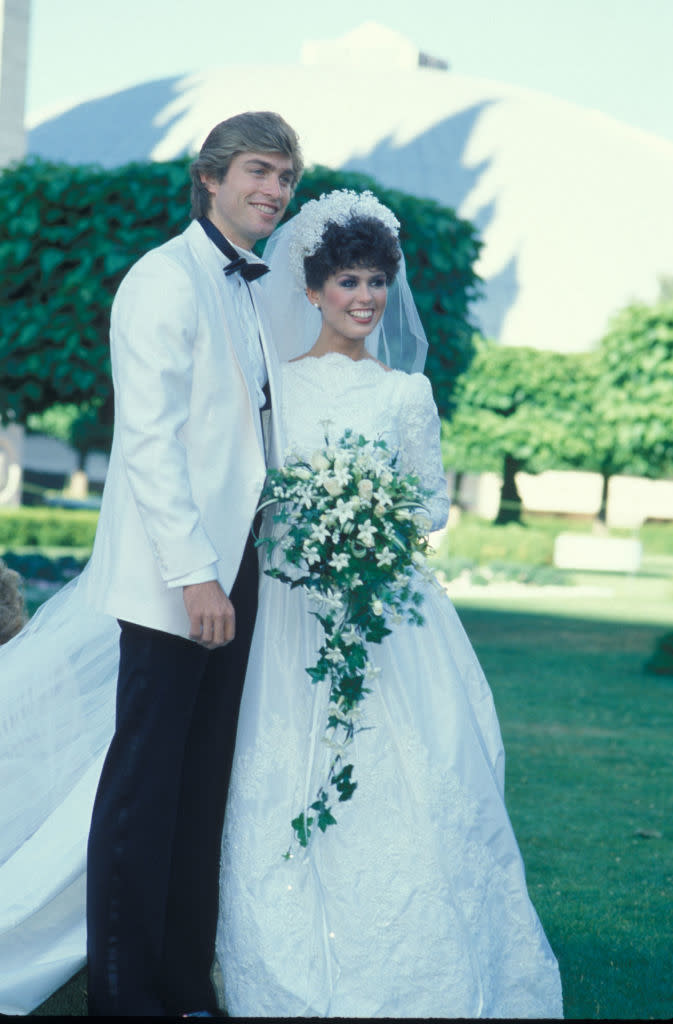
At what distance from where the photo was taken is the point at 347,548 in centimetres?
300

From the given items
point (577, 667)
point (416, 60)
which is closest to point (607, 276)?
point (416, 60)

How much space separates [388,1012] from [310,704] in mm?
799

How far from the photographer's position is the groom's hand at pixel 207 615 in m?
2.82

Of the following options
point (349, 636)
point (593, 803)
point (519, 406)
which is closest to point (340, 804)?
point (349, 636)

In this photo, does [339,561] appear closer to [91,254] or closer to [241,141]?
[241,141]

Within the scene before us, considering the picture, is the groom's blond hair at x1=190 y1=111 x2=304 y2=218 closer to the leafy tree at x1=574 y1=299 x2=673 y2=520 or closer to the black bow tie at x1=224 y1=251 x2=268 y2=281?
the black bow tie at x1=224 y1=251 x2=268 y2=281

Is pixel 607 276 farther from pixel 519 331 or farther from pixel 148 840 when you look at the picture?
pixel 148 840

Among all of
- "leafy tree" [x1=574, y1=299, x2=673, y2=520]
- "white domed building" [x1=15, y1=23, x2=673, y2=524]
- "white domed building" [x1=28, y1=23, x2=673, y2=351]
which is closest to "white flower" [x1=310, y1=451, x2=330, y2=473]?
"leafy tree" [x1=574, y1=299, x2=673, y2=520]

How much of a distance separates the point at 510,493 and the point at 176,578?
1174 inches

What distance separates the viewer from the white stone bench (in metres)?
27.7

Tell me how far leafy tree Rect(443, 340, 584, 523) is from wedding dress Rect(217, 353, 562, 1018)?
26737 mm

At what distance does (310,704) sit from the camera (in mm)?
3373

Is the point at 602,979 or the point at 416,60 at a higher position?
the point at 416,60

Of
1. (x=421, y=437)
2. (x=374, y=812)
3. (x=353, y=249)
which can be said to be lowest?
(x=374, y=812)
